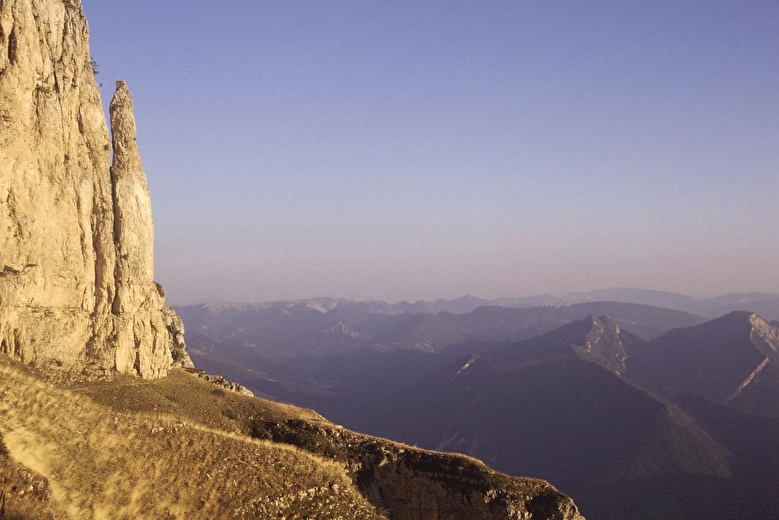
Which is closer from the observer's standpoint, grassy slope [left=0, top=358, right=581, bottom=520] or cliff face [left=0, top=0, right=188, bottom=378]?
grassy slope [left=0, top=358, right=581, bottom=520]

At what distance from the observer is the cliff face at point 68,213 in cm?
3600

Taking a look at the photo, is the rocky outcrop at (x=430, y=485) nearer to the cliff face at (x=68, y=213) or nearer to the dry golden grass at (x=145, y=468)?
the dry golden grass at (x=145, y=468)

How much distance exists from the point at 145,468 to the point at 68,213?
23.7 meters

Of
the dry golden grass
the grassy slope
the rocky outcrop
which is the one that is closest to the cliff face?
the grassy slope

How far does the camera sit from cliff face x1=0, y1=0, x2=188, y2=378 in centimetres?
3600

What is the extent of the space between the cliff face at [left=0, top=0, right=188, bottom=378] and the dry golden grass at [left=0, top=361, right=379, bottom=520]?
38.9 ft

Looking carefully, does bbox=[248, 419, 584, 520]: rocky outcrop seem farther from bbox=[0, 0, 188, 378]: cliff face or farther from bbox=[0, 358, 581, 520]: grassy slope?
bbox=[0, 0, 188, 378]: cliff face

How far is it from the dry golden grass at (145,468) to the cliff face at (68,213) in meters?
11.9

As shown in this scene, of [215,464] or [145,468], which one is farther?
[215,464]

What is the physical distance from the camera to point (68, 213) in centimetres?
4047

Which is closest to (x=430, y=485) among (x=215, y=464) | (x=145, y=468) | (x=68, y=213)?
(x=215, y=464)

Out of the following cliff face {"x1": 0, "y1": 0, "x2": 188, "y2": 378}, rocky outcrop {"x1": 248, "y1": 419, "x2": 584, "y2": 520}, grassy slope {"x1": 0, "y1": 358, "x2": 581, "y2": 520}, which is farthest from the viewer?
rocky outcrop {"x1": 248, "y1": 419, "x2": 584, "y2": 520}

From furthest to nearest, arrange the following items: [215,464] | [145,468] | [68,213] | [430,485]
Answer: [68,213], [430,485], [215,464], [145,468]

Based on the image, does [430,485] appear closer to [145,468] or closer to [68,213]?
[145,468]
